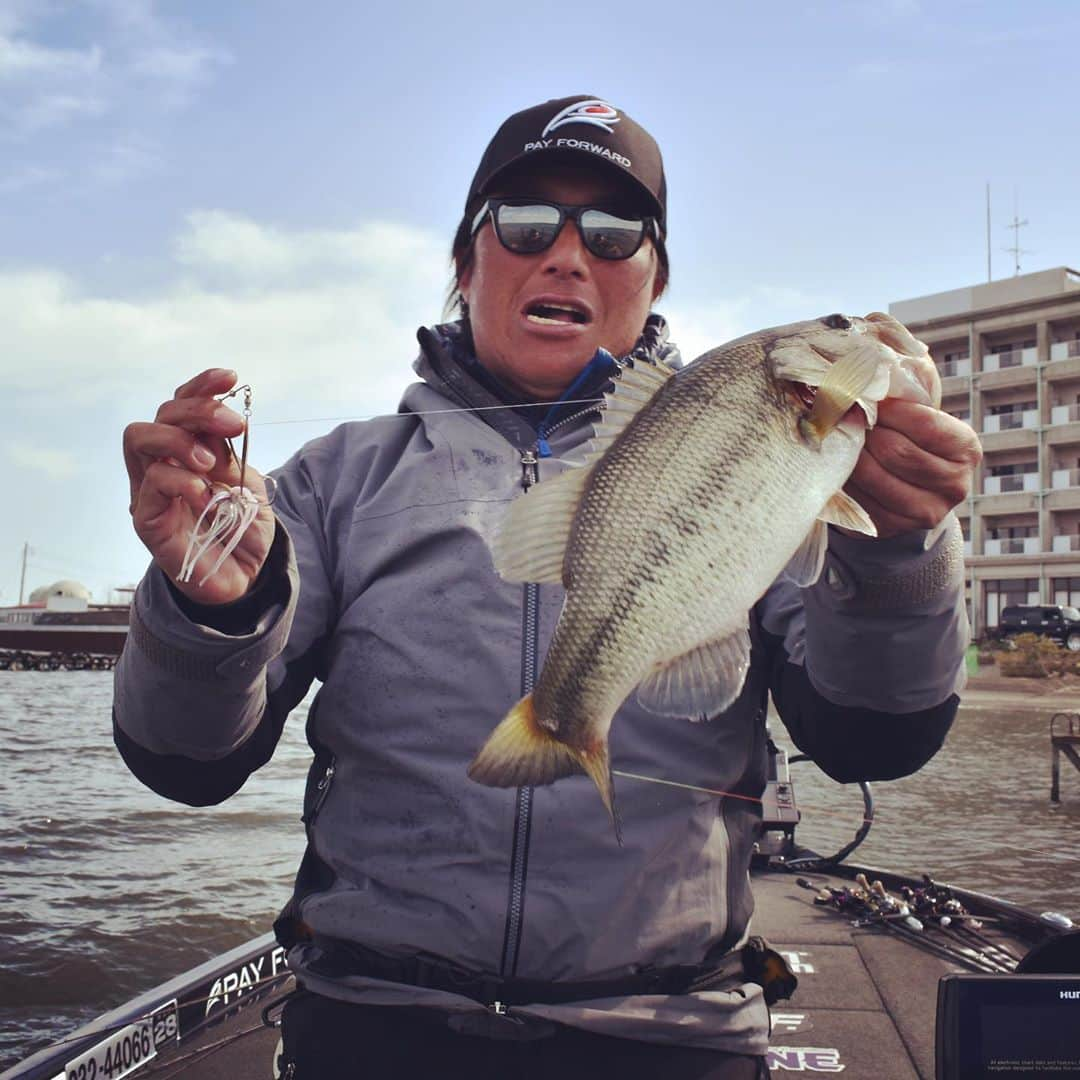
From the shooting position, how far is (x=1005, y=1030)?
9.28 feet

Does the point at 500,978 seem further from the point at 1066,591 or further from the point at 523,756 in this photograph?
the point at 1066,591

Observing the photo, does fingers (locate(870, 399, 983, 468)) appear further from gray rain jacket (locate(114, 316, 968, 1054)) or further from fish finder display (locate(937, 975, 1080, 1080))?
fish finder display (locate(937, 975, 1080, 1080))

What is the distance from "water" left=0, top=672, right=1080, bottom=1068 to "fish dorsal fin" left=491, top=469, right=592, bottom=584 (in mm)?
8907

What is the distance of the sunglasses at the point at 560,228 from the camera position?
2988 mm

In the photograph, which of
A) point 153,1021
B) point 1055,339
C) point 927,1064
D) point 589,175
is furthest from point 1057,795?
point 1055,339

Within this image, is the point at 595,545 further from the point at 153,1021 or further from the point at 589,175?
the point at 153,1021

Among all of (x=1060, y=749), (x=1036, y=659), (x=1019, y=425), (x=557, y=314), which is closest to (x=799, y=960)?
(x=557, y=314)

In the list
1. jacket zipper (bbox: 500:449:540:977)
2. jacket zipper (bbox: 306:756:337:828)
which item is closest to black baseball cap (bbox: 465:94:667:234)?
jacket zipper (bbox: 500:449:540:977)

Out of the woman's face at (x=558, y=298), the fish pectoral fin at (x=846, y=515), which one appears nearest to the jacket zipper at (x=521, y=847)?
the fish pectoral fin at (x=846, y=515)

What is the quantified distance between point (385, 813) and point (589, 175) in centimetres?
200

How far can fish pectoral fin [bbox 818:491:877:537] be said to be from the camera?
1909 millimetres

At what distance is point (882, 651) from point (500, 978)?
1.19 metres

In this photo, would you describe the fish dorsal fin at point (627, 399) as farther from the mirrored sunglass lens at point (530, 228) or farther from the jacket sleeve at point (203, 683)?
the mirrored sunglass lens at point (530, 228)

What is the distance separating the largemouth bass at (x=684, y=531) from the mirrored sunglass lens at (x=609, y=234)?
1074mm
